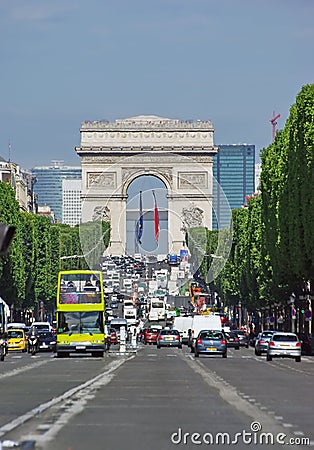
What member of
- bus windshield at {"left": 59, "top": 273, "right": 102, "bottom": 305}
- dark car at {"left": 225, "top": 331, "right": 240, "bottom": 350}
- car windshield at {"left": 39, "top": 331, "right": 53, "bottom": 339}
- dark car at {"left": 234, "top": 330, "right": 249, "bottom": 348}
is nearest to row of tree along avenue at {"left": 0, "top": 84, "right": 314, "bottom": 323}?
dark car at {"left": 234, "top": 330, "right": 249, "bottom": 348}

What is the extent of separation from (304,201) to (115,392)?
44.2 meters

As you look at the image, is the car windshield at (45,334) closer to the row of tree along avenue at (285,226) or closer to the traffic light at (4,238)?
the row of tree along avenue at (285,226)

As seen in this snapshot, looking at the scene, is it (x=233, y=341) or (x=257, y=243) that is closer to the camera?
(x=233, y=341)

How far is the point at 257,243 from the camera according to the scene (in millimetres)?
111250

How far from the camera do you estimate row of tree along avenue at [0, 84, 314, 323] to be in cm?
7600

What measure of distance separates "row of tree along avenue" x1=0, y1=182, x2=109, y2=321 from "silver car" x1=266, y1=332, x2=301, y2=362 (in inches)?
1569

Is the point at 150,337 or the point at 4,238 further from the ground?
the point at 150,337

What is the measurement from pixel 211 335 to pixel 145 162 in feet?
362

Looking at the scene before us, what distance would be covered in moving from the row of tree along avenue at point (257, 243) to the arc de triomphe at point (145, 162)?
20.7ft

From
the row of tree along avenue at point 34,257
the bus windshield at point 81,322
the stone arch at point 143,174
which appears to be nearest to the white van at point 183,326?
the row of tree along avenue at point 34,257

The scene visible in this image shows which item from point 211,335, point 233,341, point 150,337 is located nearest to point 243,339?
point 233,341

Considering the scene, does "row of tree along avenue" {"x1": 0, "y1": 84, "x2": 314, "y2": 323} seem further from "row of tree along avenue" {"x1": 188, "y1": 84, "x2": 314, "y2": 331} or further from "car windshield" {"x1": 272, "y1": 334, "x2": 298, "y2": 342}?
"car windshield" {"x1": 272, "y1": 334, "x2": 298, "y2": 342}

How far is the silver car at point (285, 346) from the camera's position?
66938 millimetres

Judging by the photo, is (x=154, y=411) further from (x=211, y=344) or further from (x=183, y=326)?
(x=183, y=326)
